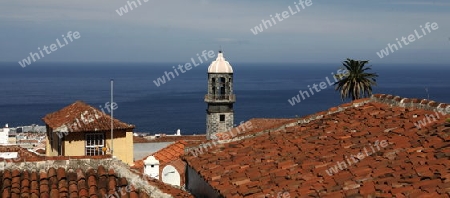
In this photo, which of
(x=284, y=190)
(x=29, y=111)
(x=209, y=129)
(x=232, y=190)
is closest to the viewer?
(x=284, y=190)

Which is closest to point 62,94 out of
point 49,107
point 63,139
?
point 49,107

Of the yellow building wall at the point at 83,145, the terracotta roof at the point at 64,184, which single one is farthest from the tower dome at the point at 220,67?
the terracotta roof at the point at 64,184

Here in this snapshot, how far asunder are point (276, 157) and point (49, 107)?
140 metres

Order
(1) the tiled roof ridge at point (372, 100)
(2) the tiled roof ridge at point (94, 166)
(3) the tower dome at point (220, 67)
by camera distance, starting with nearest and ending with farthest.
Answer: (2) the tiled roof ridge at point (94, 166) < (1) the tiled roof ridge at point (372, 100) < (3) the tower dome at point (220, 67)

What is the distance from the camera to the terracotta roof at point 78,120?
26844 millimetres

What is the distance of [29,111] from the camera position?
141 metres

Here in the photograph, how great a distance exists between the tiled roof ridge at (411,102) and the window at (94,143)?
51.5 feet

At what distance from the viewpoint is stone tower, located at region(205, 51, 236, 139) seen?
→ 51.5m

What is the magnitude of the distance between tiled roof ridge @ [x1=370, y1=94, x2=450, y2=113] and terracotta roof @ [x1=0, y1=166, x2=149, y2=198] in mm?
5968

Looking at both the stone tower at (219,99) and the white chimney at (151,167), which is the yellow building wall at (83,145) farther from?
the stone tower at (219,99)

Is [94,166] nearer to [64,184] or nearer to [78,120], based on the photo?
[64,184]

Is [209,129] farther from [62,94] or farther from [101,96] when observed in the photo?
[62,94]

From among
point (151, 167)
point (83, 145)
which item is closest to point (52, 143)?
point (83, 145)

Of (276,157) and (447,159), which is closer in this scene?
(447,159)
